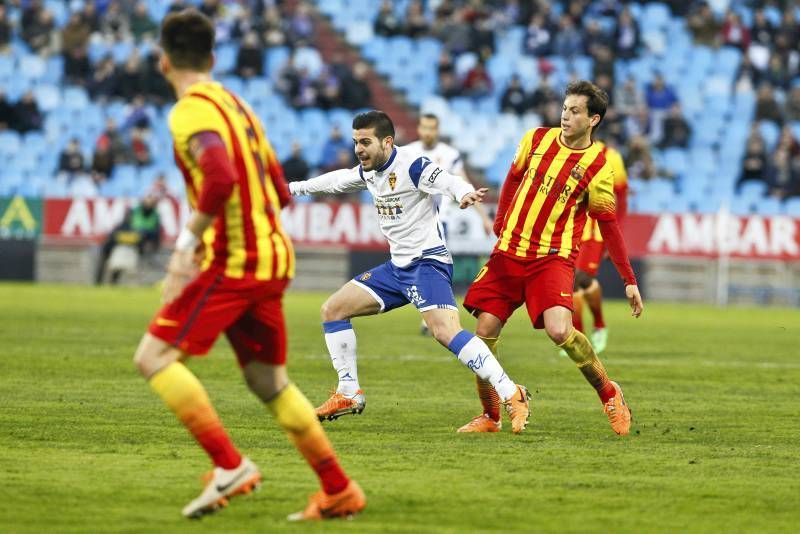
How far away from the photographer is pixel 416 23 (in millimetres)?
29672

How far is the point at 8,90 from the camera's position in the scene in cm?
2933

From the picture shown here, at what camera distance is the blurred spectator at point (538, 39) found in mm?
29531

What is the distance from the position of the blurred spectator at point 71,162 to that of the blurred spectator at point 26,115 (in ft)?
4.39

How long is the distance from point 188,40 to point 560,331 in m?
3.69

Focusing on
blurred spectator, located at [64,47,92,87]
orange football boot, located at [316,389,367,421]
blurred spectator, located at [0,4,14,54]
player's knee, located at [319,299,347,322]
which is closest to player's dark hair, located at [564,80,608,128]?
player's knee, located at [319,299,347,322]

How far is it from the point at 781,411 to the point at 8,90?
73.2 ft

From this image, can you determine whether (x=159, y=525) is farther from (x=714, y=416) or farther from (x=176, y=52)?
(x=714, y=416)

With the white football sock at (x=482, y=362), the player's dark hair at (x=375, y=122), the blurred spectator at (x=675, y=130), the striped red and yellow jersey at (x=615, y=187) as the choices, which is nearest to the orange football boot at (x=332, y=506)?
the white football sock at (x=482, y=362)

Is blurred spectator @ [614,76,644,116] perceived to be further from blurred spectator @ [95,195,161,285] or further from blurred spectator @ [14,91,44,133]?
blurred spectator @ [14,91,44,133]

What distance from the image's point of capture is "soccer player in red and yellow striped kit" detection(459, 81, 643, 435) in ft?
29.3

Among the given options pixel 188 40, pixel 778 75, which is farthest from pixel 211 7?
pixel 188 40

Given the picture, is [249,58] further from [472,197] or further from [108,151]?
[472,197]

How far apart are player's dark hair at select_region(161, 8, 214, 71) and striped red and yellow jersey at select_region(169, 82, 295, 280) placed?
0.11 metres

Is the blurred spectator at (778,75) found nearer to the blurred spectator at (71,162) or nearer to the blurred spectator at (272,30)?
the blurred spectator at (272,30)
